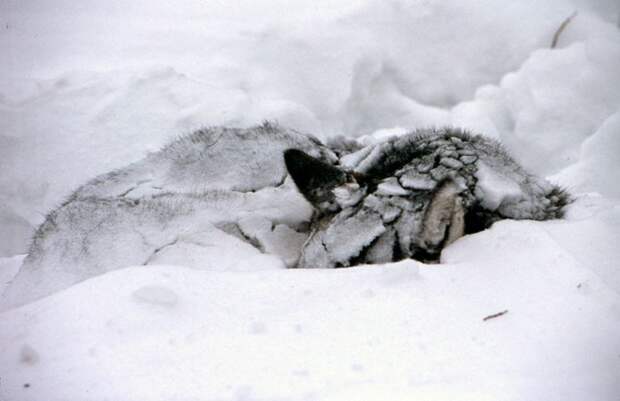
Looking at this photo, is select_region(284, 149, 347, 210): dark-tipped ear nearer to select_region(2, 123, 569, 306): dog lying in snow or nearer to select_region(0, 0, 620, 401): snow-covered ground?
select_region(2, 123, 569, 306): dog lying in snow

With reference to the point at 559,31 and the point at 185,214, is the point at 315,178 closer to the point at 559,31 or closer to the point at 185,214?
the point at 185,214

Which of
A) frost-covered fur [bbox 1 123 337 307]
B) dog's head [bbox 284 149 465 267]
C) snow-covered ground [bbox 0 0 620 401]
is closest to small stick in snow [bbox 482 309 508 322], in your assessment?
snow-covered ground [bbox 0 0 620 401]

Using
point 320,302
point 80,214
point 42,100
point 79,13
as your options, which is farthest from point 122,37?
point 320,302

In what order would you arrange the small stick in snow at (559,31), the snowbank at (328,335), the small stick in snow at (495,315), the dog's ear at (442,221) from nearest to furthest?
the snowbank at (328,335) < the small stick in snow at (495,315) < the dog's ear at (442,221) < the small stick in snow at (559,31)

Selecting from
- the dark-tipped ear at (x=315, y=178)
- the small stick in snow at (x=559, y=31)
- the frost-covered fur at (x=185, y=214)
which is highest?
the small stick in snow at (x=559, y=31)

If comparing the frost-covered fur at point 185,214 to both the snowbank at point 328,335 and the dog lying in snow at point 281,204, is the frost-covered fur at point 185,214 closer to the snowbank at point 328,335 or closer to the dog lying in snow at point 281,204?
the dog lying in snow at point 281,204

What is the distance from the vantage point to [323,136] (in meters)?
2.53

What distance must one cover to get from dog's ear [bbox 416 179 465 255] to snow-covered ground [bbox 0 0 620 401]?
37 millimetres

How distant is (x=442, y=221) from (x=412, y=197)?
0.37 ft

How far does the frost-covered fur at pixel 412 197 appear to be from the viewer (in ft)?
4.93

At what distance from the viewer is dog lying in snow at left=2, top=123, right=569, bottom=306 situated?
4.97ft

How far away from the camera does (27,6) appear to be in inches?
128

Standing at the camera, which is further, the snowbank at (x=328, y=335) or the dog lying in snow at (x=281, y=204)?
the dog lying in snow at (x=281, y=204)

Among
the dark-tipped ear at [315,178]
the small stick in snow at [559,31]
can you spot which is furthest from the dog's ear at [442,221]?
the small stick in snow at [559,31]
